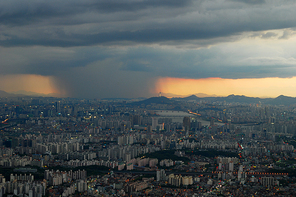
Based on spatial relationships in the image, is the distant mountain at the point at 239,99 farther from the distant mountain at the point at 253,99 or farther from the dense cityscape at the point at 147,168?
the dense cityscape at the point at 147,168

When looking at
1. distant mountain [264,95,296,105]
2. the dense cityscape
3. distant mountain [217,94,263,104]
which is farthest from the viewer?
distant mountain [217,94,263,104]

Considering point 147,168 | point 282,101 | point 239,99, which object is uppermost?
point 239,99

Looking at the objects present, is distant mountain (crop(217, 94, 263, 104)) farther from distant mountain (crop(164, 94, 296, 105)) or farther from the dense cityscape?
the dense cityscape

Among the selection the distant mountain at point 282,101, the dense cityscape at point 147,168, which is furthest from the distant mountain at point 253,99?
the dense cityscape at point 147,168

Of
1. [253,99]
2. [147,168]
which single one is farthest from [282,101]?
[147,168]

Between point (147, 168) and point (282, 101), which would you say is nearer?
point (147, 168)

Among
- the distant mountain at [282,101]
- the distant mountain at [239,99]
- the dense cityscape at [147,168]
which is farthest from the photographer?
the distant mountain at [239,99]

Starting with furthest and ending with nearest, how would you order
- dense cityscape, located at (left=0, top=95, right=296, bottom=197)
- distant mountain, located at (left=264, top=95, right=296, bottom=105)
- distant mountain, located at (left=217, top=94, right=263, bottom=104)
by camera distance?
1. distant mountain, located at (left=217, top=94, right=263, bottom=104)
2. distant mountain, located at (left=264, top=95, right=296, bottom=105)
3. dense cityscape, located at (left=0, top=95, right=296, bottom=197)

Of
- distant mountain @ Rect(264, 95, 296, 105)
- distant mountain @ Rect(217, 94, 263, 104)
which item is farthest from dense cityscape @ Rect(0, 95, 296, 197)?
distant mountain @ Rect(217, 94, 263, 104)

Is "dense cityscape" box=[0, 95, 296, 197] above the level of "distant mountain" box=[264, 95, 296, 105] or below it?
below

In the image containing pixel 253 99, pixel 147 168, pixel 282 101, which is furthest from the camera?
pixel 253 99

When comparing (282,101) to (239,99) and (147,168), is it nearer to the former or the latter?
(239,99)
